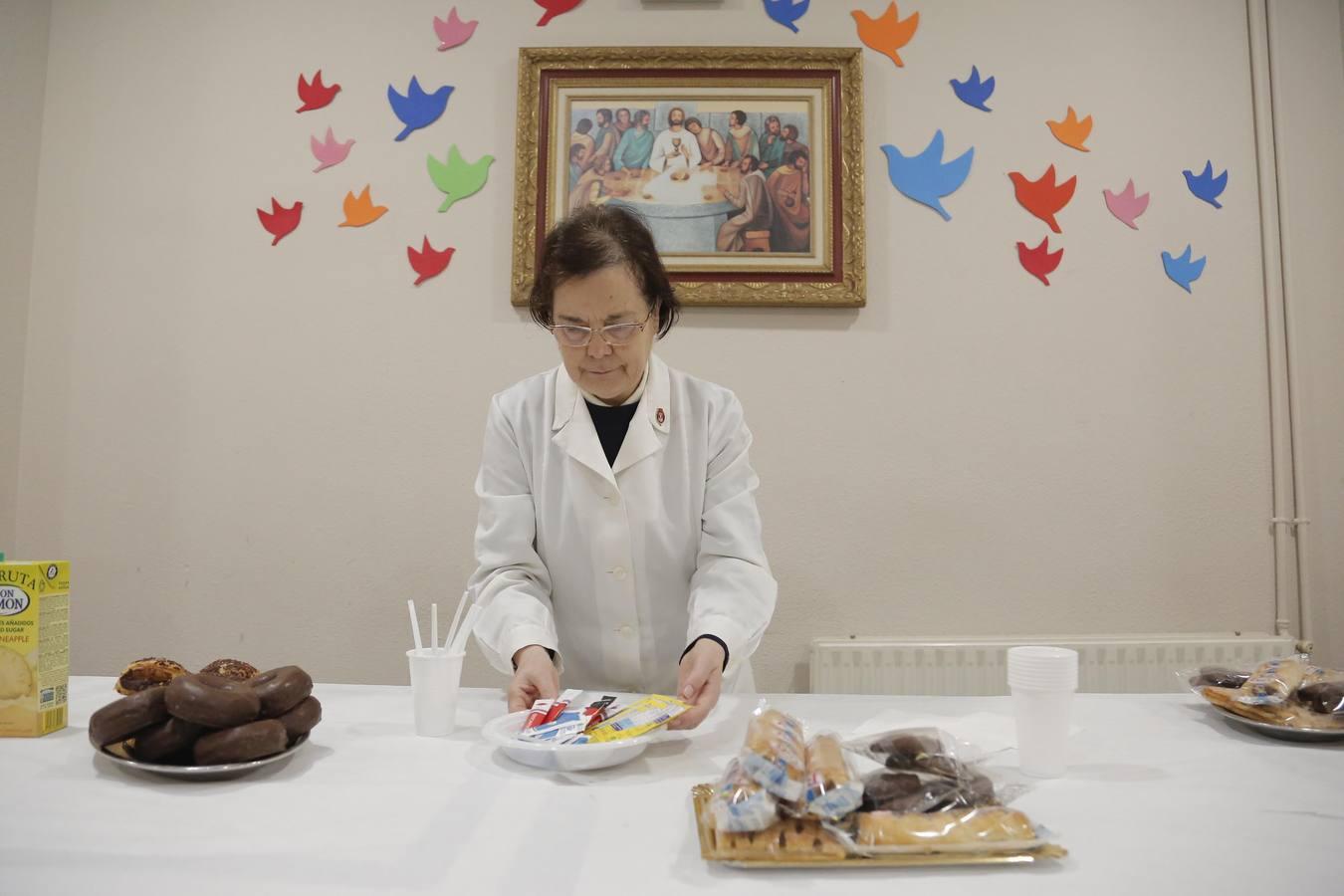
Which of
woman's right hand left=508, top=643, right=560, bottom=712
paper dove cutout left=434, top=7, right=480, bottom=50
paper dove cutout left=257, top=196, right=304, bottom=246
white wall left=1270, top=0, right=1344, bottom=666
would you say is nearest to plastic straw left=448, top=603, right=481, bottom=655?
woman's right hand left=508, top=643, right=560, bottom=712

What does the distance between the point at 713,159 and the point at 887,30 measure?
25.6 inches

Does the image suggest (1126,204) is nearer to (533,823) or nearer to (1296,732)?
(1296,732)

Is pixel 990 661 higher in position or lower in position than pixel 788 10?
lower

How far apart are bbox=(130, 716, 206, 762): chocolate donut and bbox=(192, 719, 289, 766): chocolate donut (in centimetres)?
2

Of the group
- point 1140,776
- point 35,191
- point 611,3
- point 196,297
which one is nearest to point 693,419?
point 1140,776

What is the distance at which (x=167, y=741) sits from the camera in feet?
3.05

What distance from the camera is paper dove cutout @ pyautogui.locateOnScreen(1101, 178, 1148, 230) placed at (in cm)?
240

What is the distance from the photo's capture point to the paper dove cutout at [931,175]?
238 centimetres

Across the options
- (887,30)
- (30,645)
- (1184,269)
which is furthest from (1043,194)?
(30,645)

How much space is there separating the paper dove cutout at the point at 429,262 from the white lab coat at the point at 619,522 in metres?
0.93

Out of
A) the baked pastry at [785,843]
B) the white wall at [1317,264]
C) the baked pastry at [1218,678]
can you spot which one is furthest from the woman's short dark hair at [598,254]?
the white wall at [1317,264]

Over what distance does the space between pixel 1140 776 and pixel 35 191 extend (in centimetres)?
319

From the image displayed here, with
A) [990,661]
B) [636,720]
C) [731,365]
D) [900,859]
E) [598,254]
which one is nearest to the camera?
[900,859]

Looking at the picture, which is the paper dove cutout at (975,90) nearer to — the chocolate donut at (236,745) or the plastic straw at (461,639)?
the plastic straw at (461,639)
